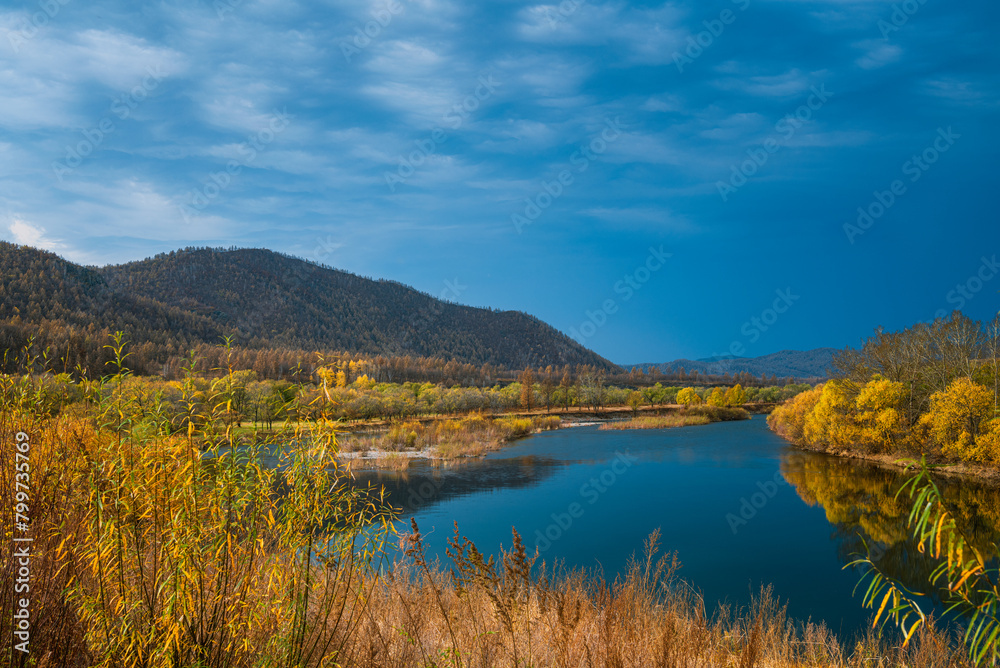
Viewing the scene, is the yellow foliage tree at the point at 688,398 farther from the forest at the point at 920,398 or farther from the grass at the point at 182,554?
the grass at the point at 182,554

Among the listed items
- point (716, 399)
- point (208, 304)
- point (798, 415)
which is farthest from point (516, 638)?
point (208, 304)

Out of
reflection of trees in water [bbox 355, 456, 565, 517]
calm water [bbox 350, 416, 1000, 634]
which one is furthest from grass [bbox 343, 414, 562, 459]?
reflection of trees in water [bbox 355, 456, 565, 517]

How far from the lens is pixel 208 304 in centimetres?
16150

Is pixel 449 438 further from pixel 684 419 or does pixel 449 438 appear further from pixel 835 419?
pixel 684 419

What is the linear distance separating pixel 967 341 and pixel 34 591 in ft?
156

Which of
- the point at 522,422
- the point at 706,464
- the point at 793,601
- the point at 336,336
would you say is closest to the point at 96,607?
the point at 793,601

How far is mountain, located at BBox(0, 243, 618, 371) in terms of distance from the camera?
9919 cm

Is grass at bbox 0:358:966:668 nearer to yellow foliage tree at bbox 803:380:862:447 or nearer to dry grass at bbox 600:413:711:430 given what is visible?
yellow foliage tree at bbox 803:380:862:447

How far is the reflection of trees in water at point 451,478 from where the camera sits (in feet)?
91.5

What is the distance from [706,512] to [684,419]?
145ft

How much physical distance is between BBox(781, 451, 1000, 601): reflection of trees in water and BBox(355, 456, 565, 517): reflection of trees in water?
15515mm

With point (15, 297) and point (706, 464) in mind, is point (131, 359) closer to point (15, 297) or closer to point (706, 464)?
point (15, 297)

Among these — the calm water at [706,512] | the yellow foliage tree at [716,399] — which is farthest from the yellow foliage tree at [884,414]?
the yellow foliage tree at [716,399]

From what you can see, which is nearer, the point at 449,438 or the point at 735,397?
the point at 449,438
